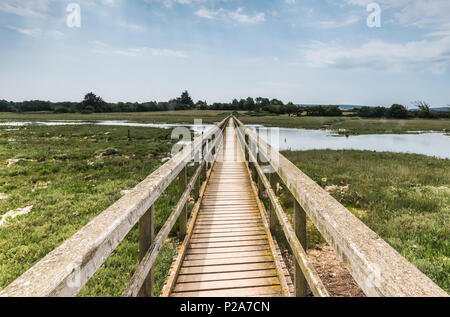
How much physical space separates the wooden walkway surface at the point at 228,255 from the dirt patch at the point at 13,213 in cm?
464

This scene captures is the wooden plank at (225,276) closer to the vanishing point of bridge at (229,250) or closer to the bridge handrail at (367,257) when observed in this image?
the vanishing point of bridge at (229,250)

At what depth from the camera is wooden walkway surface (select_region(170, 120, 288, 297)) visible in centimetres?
236

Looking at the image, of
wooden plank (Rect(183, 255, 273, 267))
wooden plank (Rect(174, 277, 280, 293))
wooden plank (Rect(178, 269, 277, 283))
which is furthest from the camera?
wooden plank (Rect(183, 255, 273, 267))

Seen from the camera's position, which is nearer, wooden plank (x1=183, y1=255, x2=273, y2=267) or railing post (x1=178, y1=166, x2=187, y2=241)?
wooden plank (x1=183, y1=255, x2=273, y2=267)

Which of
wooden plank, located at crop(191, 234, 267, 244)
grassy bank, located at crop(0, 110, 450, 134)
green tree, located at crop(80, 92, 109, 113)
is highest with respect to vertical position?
green tree, located at crop(80, 92, 109, 113)

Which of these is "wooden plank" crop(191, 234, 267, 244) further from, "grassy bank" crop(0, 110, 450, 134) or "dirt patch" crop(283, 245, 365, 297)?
"grassy bank" crop(0, 110, 450, 134)

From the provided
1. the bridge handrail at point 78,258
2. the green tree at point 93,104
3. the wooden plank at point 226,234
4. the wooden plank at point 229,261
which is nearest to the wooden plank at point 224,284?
the wooden plank at point 229,261

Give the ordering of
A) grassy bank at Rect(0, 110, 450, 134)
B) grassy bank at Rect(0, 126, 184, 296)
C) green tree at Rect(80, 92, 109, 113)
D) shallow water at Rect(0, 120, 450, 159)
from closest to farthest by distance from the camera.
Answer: grassy bank at Rect(0, 126, 184, 296) < shallow water at Rect(0, 120, 450, 159) < grassy bank at Rect(0, 110, 450, 134) < green tree at Rect(80, 92, 109, 113)

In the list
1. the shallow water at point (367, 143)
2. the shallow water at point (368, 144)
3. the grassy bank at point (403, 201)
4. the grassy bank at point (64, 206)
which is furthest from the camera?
the shallow water at point (367, 143)

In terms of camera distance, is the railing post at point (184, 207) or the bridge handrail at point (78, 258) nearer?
the bridge handrail at point (78, 258)

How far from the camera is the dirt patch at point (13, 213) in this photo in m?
5.57

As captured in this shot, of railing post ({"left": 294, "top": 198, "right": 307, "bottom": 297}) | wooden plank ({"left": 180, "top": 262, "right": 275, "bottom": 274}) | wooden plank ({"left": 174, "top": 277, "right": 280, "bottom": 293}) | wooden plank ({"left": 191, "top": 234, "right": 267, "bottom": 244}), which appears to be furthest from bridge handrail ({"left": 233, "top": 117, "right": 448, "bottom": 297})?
wooden plank ({"left": 191, "top": 234, "right": 267, "bottom": 244})

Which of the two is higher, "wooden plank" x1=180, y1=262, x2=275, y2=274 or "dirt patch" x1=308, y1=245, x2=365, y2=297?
"wooden plank" x1=180, y1=262, x2=275, y2=274
